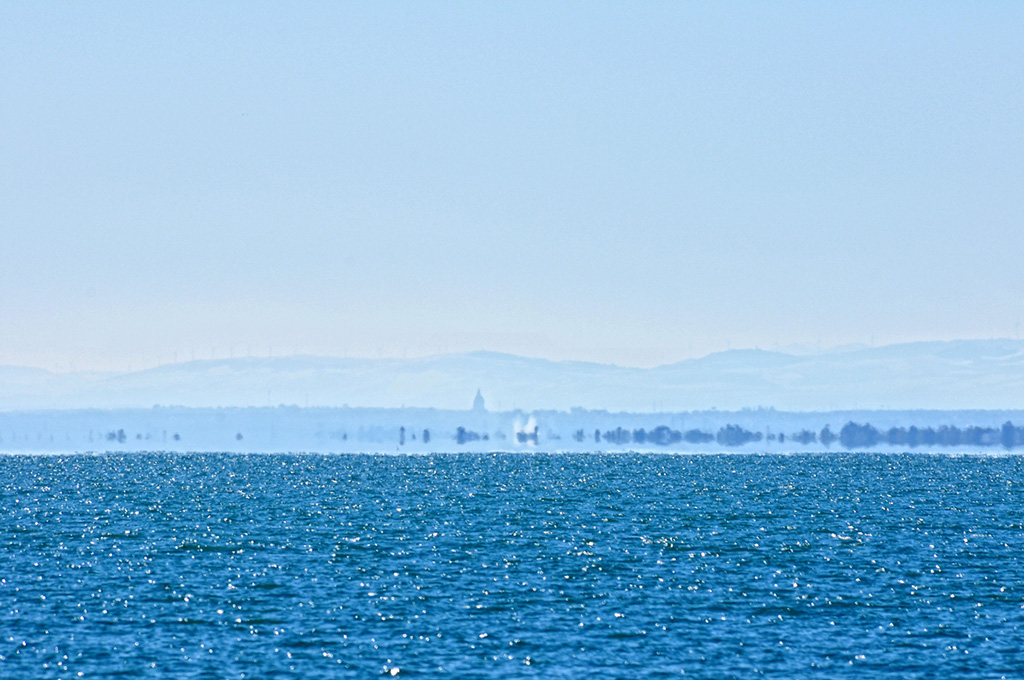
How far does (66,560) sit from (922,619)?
181 feet

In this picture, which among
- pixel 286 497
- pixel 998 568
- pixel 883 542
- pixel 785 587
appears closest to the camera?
pixel 785 587

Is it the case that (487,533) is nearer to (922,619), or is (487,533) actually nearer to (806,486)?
(922,619)

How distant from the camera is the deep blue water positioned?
56.1m

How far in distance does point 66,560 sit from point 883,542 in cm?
5964

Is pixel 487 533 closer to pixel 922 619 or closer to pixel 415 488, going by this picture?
pixel 922 619

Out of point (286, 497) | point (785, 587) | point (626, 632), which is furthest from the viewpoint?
point (286, 497)

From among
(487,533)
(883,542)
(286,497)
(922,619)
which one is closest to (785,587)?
(922,619)

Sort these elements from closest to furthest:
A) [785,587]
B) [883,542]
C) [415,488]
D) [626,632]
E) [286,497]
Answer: [626,632], [785,587], [883,542], [286,497], [415,488]

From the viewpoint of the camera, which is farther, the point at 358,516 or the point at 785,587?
the point at 358,516

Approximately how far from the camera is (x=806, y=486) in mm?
183750

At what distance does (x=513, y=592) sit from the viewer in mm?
73438

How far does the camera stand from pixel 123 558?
8906 centimetres

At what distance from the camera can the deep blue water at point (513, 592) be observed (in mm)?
56094

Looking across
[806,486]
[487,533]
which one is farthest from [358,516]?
[806,486]
